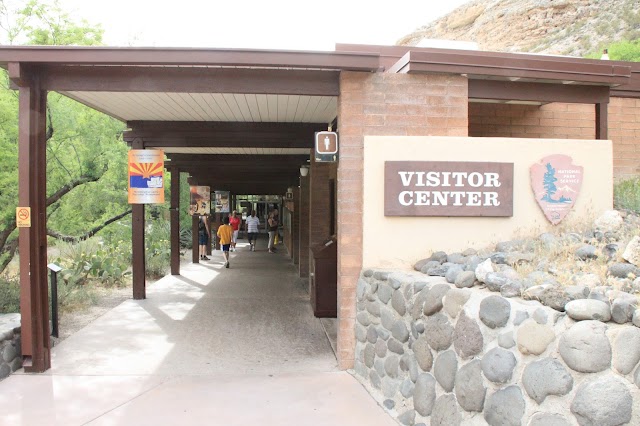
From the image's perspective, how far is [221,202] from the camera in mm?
26703

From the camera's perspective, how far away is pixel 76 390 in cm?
600

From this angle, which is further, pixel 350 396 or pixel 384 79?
pixel 384 79

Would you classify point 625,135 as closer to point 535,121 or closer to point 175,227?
point 535,121

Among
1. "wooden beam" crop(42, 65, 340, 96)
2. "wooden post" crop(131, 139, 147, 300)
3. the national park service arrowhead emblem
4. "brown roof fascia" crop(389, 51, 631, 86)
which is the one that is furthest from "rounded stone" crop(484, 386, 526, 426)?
"wooden post" crop(131, 139, 147, 300)

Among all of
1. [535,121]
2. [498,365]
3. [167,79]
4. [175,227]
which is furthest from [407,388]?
[175,227]

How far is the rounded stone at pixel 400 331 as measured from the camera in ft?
17.1

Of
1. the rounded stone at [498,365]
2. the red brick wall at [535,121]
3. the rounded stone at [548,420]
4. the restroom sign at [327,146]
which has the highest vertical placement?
the red brick wall at [535,121]

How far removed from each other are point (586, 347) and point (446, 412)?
1.44 meters

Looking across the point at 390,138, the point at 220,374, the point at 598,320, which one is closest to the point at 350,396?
the point at 220,374

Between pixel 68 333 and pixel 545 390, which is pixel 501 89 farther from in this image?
pixel 68 333

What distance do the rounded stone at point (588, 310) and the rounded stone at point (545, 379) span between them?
28 cm

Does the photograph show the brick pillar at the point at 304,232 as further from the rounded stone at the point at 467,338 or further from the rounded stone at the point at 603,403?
the rounded stone at the point at 603,403

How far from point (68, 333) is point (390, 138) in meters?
5.62

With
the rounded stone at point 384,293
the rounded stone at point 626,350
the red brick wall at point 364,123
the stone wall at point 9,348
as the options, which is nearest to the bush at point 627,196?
the red brick wall at point 364,123
